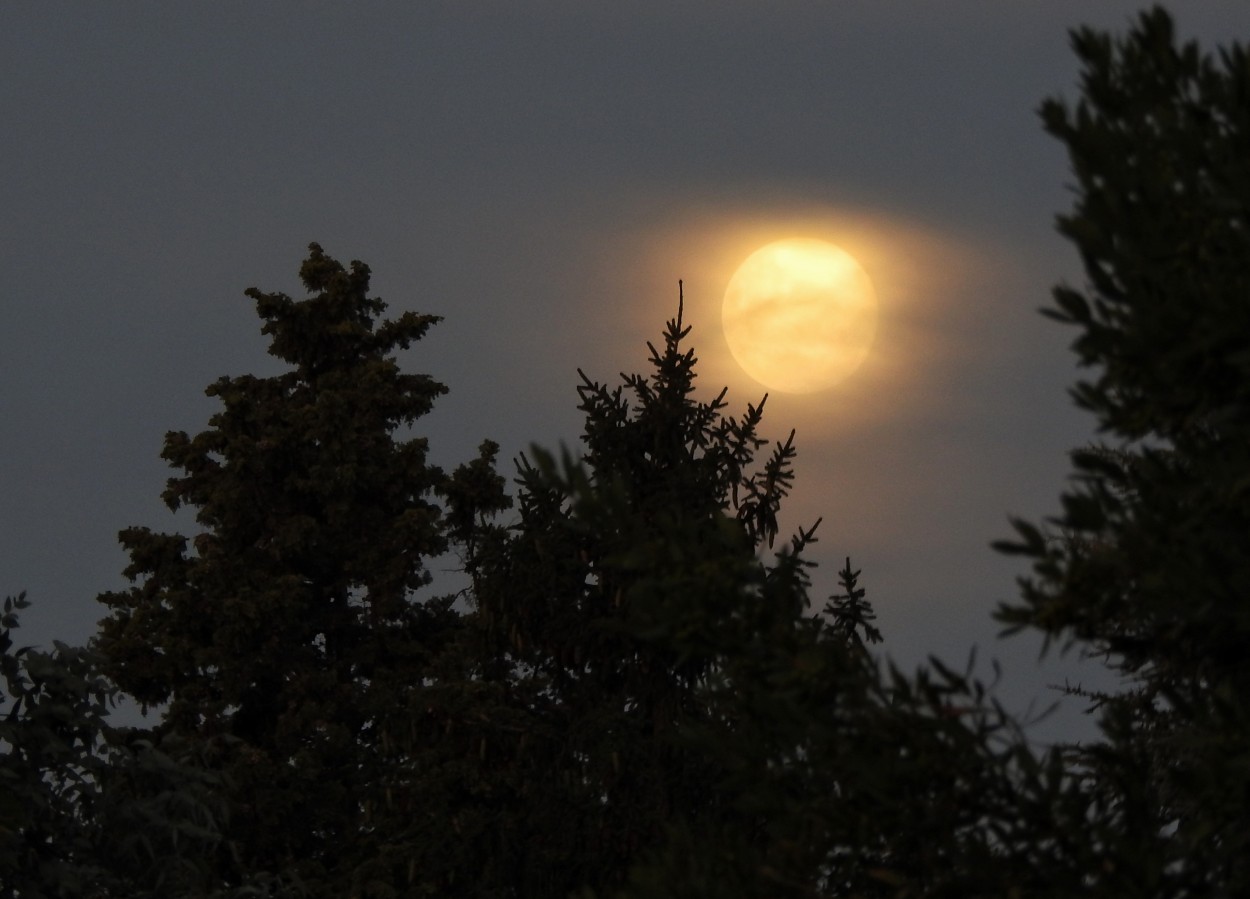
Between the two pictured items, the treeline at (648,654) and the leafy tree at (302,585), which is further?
the leafy tree at (302,585)

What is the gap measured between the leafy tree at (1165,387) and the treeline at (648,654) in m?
0.02

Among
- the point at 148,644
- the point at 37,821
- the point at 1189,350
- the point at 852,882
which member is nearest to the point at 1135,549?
the point at 1189,350

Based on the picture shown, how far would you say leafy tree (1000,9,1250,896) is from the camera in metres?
6.73

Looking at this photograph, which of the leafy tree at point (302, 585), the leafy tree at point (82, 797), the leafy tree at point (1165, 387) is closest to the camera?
the leafy tree at point (1165, 387)

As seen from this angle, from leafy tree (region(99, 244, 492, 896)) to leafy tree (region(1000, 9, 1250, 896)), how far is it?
23.3m

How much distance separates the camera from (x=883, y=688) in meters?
7.34

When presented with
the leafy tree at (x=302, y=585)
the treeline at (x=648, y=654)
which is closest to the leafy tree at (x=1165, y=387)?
the treeline at (x=648, y=654)

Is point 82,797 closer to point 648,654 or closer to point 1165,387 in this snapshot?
point 648,654

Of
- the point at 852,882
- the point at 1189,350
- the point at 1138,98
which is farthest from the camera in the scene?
the point at 852,882

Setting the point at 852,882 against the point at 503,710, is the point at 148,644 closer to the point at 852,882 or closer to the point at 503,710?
the point at 503,710

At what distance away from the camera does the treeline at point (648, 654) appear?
22.9ft

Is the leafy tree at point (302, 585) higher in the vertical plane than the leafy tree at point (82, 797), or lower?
higher

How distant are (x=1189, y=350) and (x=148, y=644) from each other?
27500 millimetres

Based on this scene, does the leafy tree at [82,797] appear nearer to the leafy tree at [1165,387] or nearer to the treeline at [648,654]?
the treeline at [648,654]
